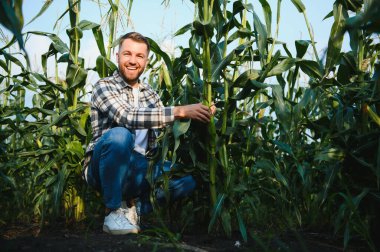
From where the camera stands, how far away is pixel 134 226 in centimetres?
229

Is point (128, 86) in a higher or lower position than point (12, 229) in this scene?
higher

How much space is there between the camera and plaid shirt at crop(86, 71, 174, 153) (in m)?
2.24

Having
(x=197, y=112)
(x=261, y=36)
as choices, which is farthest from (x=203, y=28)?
(x=197, y=112)

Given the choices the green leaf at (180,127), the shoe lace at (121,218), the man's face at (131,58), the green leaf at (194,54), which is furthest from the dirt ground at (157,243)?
the man's face at (131,58)

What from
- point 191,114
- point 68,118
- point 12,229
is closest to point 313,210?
point 191,114

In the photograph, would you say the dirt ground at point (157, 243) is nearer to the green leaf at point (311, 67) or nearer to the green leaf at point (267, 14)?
the green leaf at point (311, 67)

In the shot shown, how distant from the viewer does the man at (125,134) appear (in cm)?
229

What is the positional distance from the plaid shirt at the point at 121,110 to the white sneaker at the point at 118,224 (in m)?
0.45

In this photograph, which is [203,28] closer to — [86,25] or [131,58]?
[131,58]

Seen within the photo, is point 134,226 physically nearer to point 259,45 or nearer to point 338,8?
point 259,45

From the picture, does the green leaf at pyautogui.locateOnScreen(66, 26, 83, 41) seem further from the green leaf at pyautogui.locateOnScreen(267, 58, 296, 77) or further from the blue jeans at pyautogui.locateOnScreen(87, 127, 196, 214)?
the green leaf at pyautogui.locateOnScreen(267, 58, 296, 77)

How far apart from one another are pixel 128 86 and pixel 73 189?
0.80 meters

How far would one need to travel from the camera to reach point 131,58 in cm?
254

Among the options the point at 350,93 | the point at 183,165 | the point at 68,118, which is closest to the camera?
the point at 350,93
